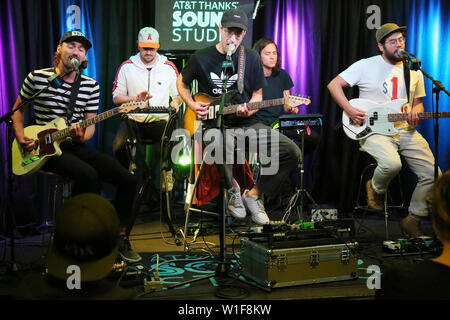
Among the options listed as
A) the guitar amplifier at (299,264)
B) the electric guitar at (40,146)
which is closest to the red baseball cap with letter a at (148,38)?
the electric guitar at (40,146)

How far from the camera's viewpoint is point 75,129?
381 cm

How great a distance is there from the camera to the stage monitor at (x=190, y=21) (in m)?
6.27

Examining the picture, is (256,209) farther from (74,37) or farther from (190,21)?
(190,21)

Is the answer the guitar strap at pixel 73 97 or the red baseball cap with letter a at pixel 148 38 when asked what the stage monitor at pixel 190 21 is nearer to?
the red baseball cap with letter a at pixel 148 38

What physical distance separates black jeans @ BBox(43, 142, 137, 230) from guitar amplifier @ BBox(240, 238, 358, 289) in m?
1.24

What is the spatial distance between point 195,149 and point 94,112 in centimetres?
116

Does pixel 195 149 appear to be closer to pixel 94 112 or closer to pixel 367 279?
pixel 94 112

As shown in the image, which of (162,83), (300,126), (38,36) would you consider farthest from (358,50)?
(38,36)

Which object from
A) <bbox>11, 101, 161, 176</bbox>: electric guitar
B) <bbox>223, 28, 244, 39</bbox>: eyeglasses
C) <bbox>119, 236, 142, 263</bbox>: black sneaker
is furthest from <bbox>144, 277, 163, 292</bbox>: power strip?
<bbox>223, 28, 244, 39</bbox>: eyeglasses

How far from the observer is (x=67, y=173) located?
3.66m

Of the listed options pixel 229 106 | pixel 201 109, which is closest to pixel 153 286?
pixel 201 109

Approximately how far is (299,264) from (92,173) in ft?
6.31

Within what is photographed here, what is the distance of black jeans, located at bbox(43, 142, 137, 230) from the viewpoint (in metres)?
3.65

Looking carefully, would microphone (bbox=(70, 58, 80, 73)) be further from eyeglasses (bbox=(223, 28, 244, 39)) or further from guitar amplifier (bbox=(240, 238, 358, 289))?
guitar amplifier (bbox=(240, 238, 358, 289))
